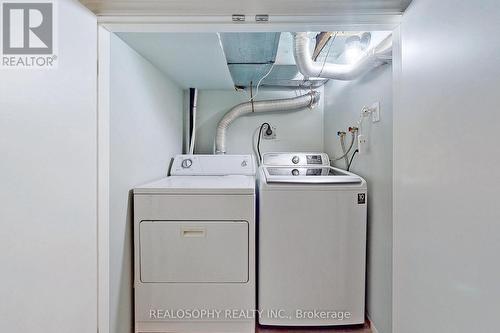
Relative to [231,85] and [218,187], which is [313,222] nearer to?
[218,187]

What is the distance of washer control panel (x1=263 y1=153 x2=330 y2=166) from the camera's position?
7.99ft

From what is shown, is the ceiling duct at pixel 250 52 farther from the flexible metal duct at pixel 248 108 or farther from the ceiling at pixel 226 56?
the flexible metal duct at pixel 248 108

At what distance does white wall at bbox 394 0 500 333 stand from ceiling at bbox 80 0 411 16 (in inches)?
5.4

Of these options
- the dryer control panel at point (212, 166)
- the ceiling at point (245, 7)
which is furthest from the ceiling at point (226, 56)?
the dryer control panel at point (212, 166)

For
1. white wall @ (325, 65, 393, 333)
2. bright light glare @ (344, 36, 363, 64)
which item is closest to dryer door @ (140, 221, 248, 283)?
white wall @ (325, 65, 393, 333)

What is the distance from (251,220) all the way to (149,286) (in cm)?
77

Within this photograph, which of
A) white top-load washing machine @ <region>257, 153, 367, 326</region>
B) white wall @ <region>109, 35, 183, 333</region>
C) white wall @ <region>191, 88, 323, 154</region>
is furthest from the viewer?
white wall @ <region>191, 88, 323, 154</region>

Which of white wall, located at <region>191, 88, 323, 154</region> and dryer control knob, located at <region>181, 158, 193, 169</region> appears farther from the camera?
white wall, located at <region>191, 88, 323, 154</region>

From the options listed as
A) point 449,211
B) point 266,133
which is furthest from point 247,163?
point 449,211

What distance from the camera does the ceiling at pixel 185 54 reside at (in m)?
1.36

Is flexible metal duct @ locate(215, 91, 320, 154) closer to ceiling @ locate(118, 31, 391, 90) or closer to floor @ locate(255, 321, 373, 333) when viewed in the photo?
ceiling @ locate(118, 31, 391, 90)

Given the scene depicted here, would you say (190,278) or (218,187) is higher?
(218,187)

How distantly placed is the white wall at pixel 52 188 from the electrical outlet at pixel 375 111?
158 centimetres

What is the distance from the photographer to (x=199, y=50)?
1.54 meters
